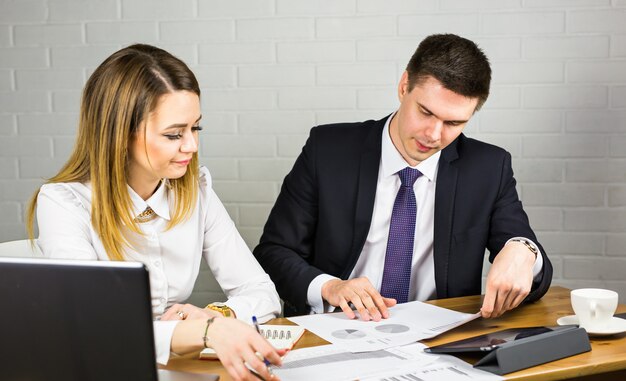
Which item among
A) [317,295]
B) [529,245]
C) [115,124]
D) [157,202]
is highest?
[115,124]

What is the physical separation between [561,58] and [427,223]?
3.47 ft

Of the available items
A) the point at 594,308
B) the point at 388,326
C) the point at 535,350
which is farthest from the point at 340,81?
the point at 535,350

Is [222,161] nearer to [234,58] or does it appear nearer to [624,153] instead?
[234,58]

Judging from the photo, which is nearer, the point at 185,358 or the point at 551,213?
the point at 185,358

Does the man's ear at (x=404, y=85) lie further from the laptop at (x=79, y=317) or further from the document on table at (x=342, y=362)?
the laptop at (x=79, y=317)

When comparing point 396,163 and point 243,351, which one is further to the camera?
point 396,163

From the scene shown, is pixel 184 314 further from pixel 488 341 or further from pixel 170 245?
pixel 488 341

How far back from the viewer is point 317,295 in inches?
69.6

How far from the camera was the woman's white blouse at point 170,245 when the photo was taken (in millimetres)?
1506

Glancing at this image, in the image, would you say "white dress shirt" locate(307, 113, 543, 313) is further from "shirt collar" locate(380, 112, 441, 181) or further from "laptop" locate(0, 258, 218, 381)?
"laptop" locate(0, 258, 218, 381)

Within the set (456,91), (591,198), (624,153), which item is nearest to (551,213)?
(591,198)

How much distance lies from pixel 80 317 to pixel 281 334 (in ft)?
1.96

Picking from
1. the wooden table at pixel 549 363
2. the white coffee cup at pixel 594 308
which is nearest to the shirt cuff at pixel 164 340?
the wooden table at pixel 549 363

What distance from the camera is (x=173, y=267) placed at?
1718 millimetres
